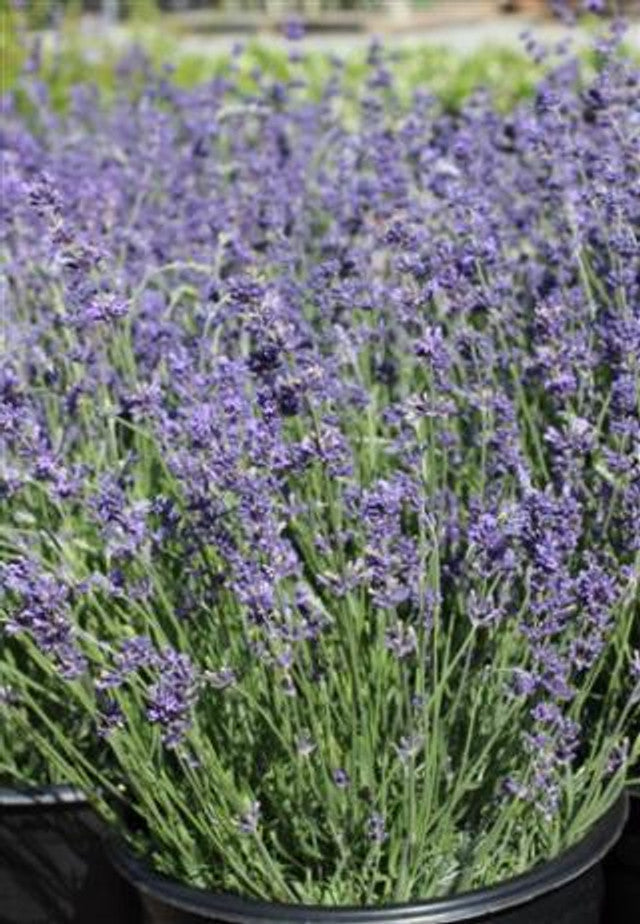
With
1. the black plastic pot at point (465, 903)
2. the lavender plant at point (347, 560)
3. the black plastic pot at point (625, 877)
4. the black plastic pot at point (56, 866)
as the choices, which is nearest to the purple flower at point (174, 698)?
the lavender plant at point (347, 560)

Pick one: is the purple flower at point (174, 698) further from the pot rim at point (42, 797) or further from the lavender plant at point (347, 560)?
the pot rim at point (42, 797)

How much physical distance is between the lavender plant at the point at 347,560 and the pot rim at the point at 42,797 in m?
0.08

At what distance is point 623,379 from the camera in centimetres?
269

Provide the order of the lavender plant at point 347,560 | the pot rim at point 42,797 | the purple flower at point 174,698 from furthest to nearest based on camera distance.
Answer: the pot rim at point 42,797, the lavender plant at point 347,560, the purple flower at point 174,698

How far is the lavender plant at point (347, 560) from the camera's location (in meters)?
2.49

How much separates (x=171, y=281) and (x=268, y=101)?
0.98 m

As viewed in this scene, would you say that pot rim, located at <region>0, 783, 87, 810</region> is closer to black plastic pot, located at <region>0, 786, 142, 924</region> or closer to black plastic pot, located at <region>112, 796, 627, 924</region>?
black plastic pot, located at <region>0, 786, 142, 924</region>

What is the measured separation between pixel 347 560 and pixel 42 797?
1.96 feet

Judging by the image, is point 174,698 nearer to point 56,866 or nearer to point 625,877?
point 56,866

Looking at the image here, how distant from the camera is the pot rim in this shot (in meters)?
2.93

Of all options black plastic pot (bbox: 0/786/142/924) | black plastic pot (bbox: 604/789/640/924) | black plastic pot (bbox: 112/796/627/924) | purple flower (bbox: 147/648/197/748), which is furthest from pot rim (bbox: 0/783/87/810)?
black plastic pot (bbox: 604/789/640/924)

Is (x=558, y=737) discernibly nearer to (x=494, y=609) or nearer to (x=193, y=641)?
(x=494, y=609)

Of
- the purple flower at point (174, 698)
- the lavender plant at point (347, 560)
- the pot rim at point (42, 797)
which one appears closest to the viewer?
the purple flower at point (174, 698)

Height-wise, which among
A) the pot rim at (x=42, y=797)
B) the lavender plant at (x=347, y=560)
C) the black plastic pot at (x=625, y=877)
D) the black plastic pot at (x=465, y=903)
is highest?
the lavender plant at (x=347, y=560)
